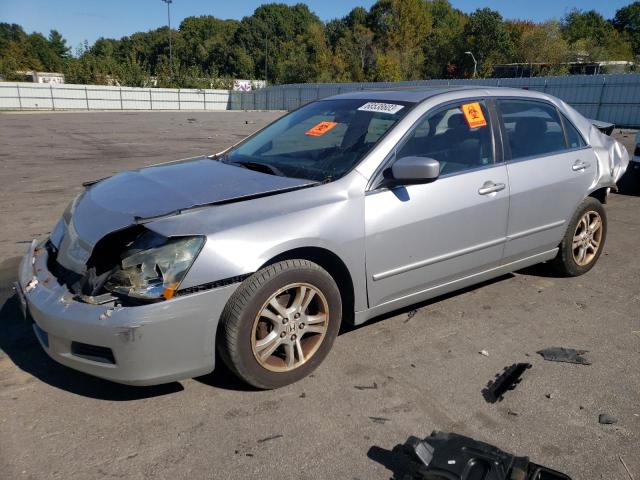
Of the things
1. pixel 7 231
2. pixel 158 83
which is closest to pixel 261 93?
pixel 158 83

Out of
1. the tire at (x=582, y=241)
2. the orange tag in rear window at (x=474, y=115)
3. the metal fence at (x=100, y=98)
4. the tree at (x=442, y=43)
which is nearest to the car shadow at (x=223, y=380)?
the orange tag in rear window at (x=474, y=115)

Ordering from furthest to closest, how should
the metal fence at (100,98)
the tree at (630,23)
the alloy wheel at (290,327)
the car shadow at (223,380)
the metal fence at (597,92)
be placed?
the tree at (630,23), the metal fence at (100,98), the metal fence at (597,92), the car shadow at (223,380), the alloy wheel at (290,327)

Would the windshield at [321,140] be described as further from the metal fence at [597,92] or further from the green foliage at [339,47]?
the green foliage at [339,47]

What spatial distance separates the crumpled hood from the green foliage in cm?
6089

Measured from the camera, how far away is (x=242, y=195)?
309cm

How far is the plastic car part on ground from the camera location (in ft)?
7.38

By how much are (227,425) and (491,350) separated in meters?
1.80

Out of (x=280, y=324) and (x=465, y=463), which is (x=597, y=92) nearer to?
(x=280, y=324)

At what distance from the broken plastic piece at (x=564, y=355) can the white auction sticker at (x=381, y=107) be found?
186 cm

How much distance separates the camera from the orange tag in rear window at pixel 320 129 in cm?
395

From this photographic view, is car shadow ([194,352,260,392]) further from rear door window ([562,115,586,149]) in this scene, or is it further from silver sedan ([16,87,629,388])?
rear door window ([562,115,586,149])

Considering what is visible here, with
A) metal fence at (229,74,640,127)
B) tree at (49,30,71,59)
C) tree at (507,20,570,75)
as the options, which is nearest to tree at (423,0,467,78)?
tree at (507,20,570,75)

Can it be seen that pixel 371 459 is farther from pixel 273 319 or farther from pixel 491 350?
pixel 491 350

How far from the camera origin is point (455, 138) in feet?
12.8
